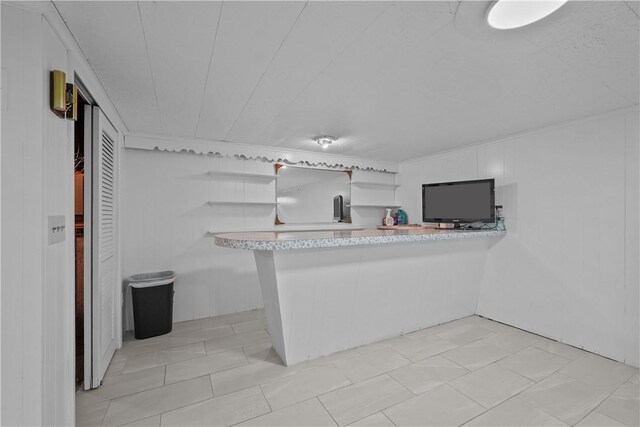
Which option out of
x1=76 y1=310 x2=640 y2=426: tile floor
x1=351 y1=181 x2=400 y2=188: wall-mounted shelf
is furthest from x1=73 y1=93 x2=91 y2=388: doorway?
x1=351 y1=181 x2=400 y2=188: wall-mounted shelf

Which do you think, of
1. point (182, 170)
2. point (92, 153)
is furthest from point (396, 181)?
point (92, 153)

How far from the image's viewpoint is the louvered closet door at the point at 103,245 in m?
1.94

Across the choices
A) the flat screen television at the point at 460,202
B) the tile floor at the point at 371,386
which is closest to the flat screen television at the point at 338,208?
the flat screen television at the point at 460,202

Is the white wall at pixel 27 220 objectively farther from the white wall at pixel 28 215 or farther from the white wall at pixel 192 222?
the white wall at pixel 192 222

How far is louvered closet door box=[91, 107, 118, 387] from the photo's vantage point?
194 centimetres

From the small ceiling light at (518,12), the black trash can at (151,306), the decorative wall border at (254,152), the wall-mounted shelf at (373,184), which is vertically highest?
the small ceiling light at (518,12)

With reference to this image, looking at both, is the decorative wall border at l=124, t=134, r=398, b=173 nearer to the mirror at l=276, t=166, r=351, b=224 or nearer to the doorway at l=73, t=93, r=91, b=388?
the mirror at l=276, t=166, r=351, b=224

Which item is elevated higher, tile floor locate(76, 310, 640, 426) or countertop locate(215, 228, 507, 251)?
countertop locate(215, 228, 507, 251)

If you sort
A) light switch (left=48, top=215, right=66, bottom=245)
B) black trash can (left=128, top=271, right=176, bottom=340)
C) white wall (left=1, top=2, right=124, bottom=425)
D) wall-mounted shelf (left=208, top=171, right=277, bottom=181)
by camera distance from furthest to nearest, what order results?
1. wall-mounted shelf (left=208, top=171, right=277, bottom=181)
2. black trash can (left=128, top=271, right=176, bottom=340)
3. light switch (left=48, top=215, right=66, bottom=245)
4. white wall (left=1, top=2, right=124, bottom=425)

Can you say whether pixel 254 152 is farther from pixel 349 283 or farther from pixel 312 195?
pixel 349 283

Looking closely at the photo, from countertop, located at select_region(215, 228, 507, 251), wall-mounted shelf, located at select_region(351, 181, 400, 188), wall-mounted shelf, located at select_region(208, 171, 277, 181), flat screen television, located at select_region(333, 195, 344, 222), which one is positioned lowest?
countertop, located at select_region(215, 228, 507, 251)

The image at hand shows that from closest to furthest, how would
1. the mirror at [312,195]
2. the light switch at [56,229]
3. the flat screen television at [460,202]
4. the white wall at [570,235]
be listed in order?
the light switch at [56,229] < the white wall at [570,235] < the flat screen television at [460,202] < the mirror at [312,195]

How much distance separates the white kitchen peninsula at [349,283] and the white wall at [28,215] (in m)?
0.89

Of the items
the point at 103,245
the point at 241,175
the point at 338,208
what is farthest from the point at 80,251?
the point at 338,208
